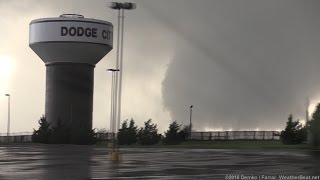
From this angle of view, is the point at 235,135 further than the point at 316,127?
Yes

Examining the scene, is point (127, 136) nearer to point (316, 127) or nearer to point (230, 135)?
point (230, 135)

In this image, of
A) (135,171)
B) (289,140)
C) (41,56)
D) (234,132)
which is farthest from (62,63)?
(135,171)

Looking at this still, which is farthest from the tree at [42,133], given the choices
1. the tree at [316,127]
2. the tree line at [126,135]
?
the tree at [316,127]

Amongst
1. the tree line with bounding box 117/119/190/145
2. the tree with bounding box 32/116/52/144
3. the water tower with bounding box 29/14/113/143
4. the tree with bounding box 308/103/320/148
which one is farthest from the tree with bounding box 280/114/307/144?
the water tower with bounding box 29/14/113/143

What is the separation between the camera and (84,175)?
69.2 feet

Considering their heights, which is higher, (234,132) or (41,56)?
(41,56)

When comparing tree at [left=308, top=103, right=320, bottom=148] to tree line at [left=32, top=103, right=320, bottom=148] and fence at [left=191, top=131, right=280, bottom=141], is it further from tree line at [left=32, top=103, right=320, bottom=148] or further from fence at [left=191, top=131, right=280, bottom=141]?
fence at [left=191, top=131, right=280, bottom=141]

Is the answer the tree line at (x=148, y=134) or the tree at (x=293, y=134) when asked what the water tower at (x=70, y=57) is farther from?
the tree at (x=293, y=134)

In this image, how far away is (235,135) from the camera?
93.2 m

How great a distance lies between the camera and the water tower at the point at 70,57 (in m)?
90.2

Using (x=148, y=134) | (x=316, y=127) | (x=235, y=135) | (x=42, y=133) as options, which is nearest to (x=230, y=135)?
(x=235, y=135)

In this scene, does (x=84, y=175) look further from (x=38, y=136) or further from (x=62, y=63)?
(x=62, y=63)

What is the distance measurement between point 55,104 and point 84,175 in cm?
7504

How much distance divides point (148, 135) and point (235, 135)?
20.2m
